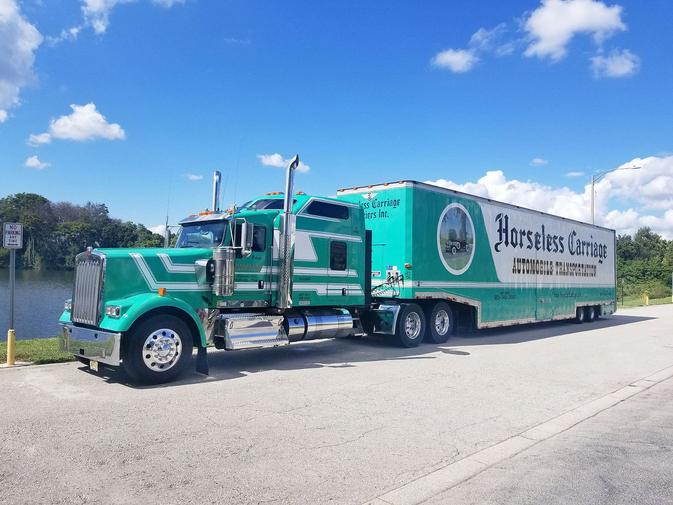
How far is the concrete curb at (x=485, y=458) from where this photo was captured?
4.09 meters

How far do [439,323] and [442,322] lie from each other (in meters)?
0.17

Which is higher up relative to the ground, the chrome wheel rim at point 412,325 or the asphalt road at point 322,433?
the chrome wheel rim at point 412,325

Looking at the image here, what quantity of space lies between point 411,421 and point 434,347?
6.79m

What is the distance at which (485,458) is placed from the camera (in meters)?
4.97

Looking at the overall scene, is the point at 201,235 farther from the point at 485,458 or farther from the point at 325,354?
the point at 485,458

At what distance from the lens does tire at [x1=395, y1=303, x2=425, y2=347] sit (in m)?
12.3

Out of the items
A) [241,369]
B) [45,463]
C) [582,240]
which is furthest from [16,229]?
[582,240]

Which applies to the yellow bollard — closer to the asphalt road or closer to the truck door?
the asphalt road

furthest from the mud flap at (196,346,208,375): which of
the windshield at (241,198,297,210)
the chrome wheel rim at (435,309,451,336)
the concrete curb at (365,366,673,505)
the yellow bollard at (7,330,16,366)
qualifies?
the chrome wheel rim at (435,309,451,336)

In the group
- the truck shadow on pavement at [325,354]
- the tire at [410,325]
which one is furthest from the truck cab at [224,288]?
the tire at [410,325]

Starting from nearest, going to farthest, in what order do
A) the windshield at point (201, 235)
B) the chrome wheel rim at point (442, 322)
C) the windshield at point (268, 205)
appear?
the windshield at point (201, 235) → the windshield at point (268, 205) → the chrome wheel rim at point (442, 322)

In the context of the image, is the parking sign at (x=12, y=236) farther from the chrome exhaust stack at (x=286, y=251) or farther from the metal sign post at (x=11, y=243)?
the chrome exhaust stack at (x=286, y=251)

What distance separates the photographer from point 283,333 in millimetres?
9781

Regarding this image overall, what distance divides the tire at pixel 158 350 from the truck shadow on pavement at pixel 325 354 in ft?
0.57
